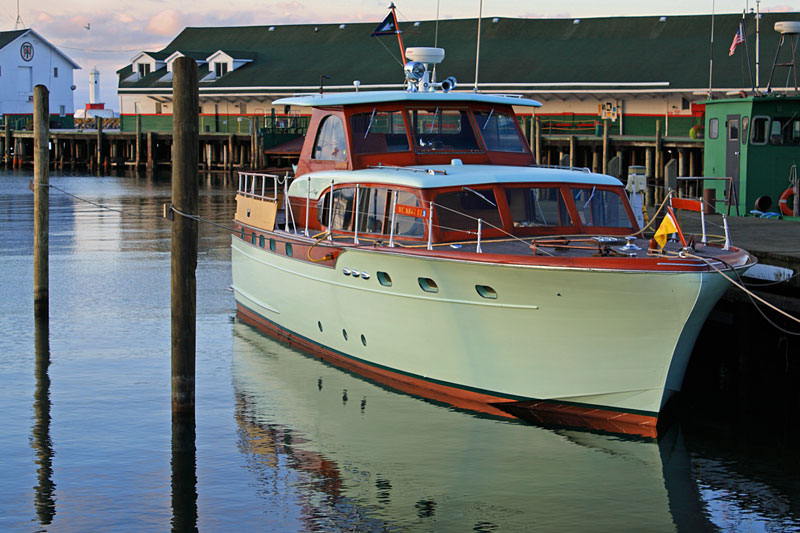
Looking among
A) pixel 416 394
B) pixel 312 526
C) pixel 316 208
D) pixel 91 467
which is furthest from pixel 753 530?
pixel 316 208

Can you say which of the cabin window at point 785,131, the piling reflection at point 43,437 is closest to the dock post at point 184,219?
the piling reflection at point 43,437

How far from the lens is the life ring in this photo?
20266mm

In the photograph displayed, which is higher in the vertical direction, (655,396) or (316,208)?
(316,208)

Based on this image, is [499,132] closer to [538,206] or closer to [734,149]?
[538,206]

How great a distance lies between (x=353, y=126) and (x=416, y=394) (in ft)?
14.6

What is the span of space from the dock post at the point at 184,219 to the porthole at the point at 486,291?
3.26m

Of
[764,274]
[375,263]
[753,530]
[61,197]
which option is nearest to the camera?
[753,530]

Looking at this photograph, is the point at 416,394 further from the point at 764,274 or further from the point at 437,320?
the point at 764,274

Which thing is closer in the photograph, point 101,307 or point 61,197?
point 101,307

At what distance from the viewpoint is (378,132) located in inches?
632

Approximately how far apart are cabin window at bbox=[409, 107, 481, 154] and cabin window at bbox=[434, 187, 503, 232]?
2189 millimetres

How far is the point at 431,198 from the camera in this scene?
1362 centimetres

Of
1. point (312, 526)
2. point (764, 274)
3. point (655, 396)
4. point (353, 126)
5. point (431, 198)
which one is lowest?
point (312, 526)

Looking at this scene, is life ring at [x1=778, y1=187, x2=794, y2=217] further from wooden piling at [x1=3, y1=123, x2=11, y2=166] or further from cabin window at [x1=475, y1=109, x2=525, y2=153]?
wooden piling at [x1=3, y1=123, x2=11, y2=166]
